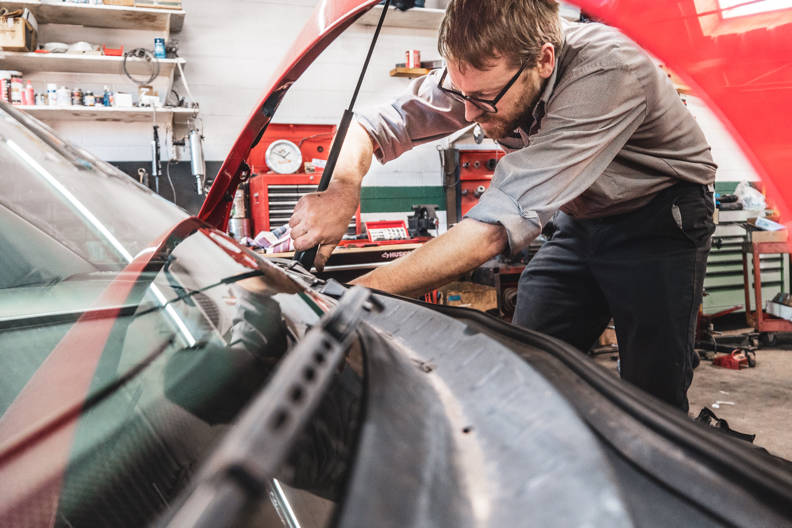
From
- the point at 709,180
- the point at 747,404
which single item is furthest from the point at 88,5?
the point at 747,404

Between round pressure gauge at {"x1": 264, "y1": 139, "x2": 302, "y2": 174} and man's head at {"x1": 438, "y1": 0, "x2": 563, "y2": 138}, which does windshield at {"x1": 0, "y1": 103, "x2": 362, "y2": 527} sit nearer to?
man's head at {"x1": 438, "y1": 0, "x2": 563, "y2": 138}

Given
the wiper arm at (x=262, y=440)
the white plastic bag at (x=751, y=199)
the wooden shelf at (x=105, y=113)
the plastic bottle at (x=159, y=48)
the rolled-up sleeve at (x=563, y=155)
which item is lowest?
the white plastic bag at (x=751, y=199)

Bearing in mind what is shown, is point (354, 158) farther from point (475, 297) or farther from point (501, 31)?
point (475, 297)

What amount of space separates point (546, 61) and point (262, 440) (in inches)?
44.3

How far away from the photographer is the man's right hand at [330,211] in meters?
A: 1.16

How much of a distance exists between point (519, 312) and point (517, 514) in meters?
1.32

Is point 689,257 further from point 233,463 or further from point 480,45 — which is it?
point 233,463

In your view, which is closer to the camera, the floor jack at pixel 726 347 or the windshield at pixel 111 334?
the windshield at pixel 111 334

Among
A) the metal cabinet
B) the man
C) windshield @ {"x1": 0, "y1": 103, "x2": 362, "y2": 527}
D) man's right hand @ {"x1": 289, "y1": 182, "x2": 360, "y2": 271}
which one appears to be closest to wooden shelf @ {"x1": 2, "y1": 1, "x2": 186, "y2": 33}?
the man

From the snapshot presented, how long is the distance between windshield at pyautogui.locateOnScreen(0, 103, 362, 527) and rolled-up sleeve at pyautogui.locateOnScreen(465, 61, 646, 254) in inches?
18.7

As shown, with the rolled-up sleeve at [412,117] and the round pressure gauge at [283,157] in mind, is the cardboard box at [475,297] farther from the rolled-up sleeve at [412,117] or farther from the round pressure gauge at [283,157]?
the rolled-up sleeve at [412,117]

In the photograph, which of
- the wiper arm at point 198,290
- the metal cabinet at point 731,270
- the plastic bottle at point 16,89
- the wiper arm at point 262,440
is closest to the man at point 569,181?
the wiper arm at point 198,290

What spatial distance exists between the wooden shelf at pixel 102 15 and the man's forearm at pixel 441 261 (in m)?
3.46

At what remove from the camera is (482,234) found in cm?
104
